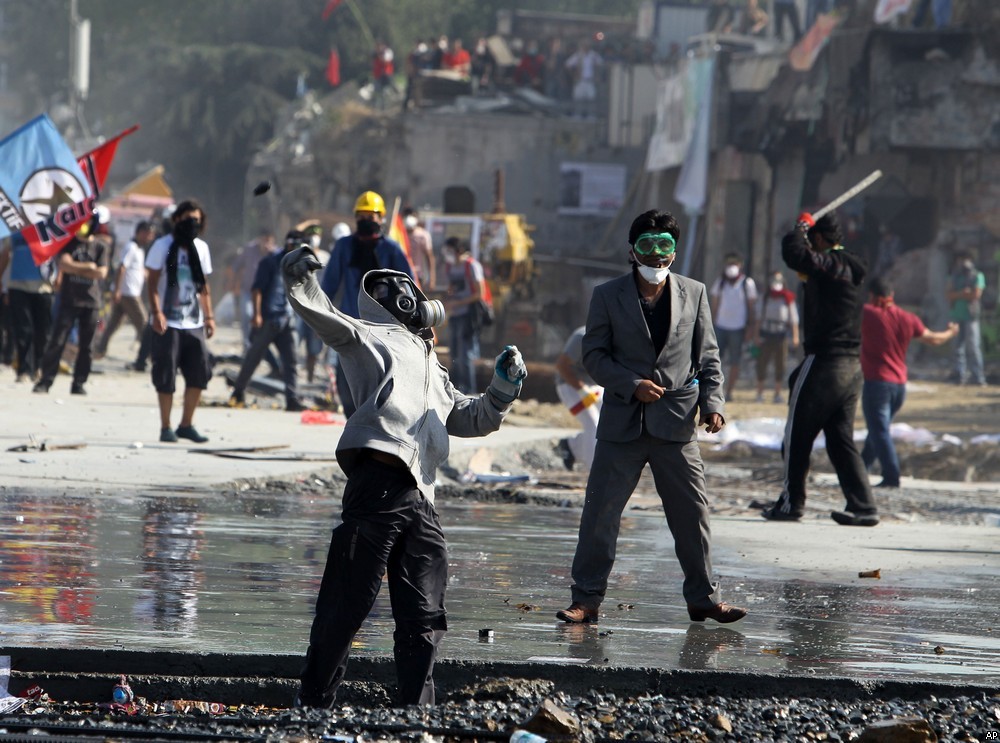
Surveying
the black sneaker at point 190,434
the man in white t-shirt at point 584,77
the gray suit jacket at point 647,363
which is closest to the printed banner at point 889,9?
the man in white t-shirt at point 584,77

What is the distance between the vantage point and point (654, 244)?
6.68 meters

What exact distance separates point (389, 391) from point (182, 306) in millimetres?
6905

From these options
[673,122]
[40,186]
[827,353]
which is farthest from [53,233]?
[673,122]

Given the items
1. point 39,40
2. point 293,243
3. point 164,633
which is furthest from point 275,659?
point 39,40

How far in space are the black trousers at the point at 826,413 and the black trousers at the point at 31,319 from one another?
29.8 feet

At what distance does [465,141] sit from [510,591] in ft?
106

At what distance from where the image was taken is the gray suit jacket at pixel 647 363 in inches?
263

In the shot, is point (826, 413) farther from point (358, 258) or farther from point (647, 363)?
point (647, 363)

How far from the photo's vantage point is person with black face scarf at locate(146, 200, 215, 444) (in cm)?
1189

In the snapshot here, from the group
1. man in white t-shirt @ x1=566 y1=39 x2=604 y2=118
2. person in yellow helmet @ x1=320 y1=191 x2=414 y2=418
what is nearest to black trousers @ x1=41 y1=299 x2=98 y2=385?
person in yellow helmet @ x1=320 y1=191 x2=414 y2=418

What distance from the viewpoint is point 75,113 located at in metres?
39.0

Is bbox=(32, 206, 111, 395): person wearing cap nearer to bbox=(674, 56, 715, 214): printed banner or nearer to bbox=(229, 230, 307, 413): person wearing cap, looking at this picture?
bbox=(229, 230, 307, 413): person wearing cap

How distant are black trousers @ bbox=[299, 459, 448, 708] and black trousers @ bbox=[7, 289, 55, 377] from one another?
472 inches

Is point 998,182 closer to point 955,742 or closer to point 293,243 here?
point 293,243
